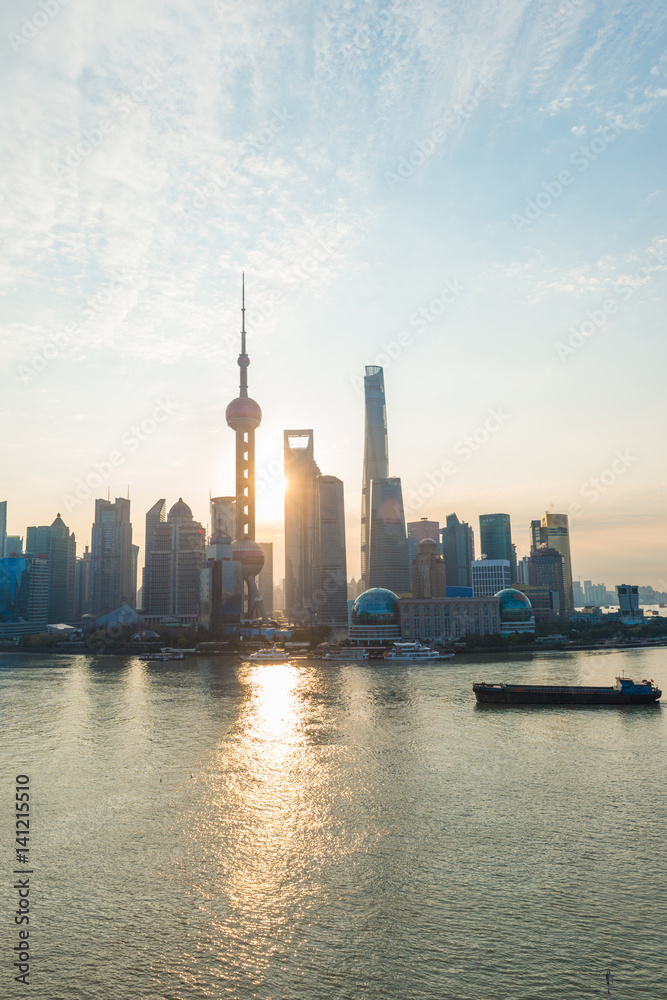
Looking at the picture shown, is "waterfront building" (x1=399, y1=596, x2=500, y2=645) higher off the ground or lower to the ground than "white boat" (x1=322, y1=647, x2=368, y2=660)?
higher

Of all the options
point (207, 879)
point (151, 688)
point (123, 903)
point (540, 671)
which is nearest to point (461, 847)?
point (207, 879)

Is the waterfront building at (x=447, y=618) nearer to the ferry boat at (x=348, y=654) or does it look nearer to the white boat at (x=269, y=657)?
the ferry boat at (x=348, y=654)

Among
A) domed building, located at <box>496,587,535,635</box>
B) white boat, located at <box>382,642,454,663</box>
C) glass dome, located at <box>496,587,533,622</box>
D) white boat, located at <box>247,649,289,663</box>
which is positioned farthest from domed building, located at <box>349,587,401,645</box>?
glass dome, located at <box>496,587,533,622</box>

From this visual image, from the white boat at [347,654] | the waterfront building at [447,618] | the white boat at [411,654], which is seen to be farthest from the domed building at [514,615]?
the white boat at [347,654]

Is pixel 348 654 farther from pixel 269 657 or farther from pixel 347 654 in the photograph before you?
pixel 269 657

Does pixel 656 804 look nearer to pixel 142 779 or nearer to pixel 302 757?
pixel 302 757

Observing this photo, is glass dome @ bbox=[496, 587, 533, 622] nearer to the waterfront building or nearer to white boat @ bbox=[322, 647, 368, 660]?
the waterfront building

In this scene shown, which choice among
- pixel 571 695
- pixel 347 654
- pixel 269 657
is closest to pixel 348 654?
pixel 347 654
